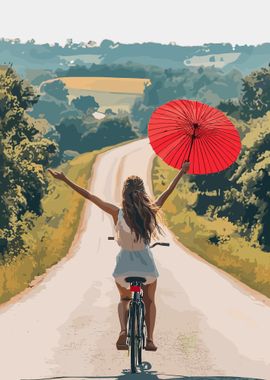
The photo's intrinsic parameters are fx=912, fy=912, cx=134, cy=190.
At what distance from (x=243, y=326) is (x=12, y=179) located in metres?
34.0

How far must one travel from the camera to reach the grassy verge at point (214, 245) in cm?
2334

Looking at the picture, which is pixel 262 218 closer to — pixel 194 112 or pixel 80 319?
pixel 80 319

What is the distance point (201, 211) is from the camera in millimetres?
70125

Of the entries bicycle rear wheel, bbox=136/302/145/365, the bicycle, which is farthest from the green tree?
the bicycle

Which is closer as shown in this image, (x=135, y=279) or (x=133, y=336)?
(x=133, y=336)

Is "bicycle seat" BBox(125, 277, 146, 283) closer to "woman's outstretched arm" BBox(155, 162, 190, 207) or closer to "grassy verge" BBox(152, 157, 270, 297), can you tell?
"woman's outstretched arm" BBox(155, 162, 190, 207)

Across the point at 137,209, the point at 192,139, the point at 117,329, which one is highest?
the point at 192,139

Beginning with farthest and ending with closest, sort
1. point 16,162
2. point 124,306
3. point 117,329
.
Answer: point 16,162, point 117,329, point 124,306

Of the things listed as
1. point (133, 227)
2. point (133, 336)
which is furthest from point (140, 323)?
point (133, 227)

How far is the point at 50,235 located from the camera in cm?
4553

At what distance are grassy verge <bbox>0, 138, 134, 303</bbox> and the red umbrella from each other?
286 inches

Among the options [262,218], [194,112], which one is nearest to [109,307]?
[194,112]

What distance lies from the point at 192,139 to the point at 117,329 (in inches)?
148

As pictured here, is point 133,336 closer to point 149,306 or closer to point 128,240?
point 149,306
